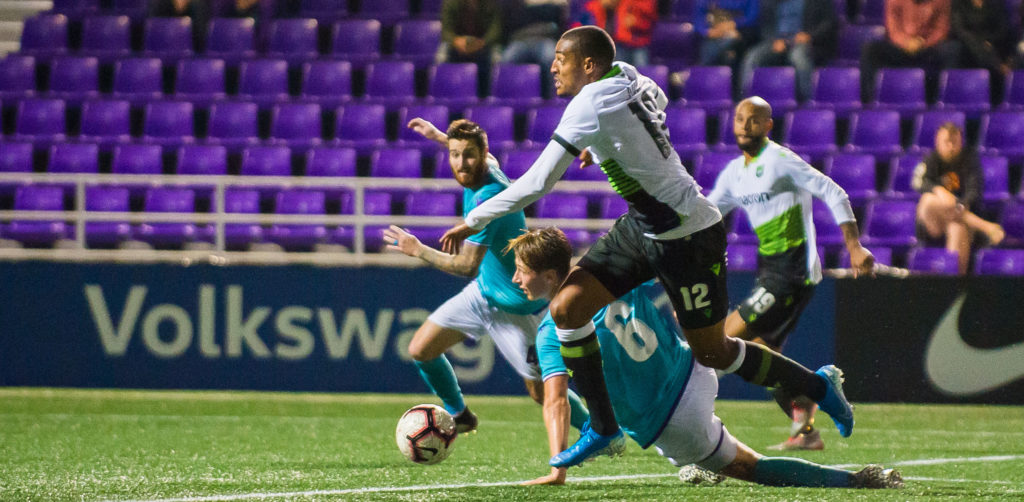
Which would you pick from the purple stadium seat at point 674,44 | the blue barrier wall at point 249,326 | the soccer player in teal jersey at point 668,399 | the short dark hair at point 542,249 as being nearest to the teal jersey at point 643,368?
the soccer player in teal jersey at point 668,399

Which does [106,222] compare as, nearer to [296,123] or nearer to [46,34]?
[296,123]

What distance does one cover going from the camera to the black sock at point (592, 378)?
18.5 ft

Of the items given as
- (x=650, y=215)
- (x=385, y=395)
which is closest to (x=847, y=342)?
(x=385, y=395)

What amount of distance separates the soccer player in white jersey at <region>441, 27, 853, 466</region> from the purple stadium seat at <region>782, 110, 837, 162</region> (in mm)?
7202

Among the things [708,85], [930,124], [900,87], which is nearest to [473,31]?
[708,85]

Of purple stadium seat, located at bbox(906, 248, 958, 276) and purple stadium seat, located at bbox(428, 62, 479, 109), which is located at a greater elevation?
purple stadium seat, located at bbox(428, 62, 479, 109)

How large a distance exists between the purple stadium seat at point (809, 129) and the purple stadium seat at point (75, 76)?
23.2ft

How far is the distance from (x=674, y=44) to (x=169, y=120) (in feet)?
17.3

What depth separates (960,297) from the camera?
10.2 meters

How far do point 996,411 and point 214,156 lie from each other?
7.49 meters

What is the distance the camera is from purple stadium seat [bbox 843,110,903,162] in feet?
42.1

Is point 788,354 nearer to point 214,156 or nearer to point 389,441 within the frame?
point 389,441

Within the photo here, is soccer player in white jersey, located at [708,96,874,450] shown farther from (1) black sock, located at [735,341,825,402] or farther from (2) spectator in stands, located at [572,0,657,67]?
(2) spectator in stands, located at [572,0,657,67]

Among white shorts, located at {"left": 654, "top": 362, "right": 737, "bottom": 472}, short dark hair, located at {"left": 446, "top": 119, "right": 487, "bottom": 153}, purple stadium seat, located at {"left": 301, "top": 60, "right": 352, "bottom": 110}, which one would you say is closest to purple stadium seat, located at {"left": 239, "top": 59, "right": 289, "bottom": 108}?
purple stadium seat, located at {"left": 301, "top": 60, "right": 352, "bottom": 110}
